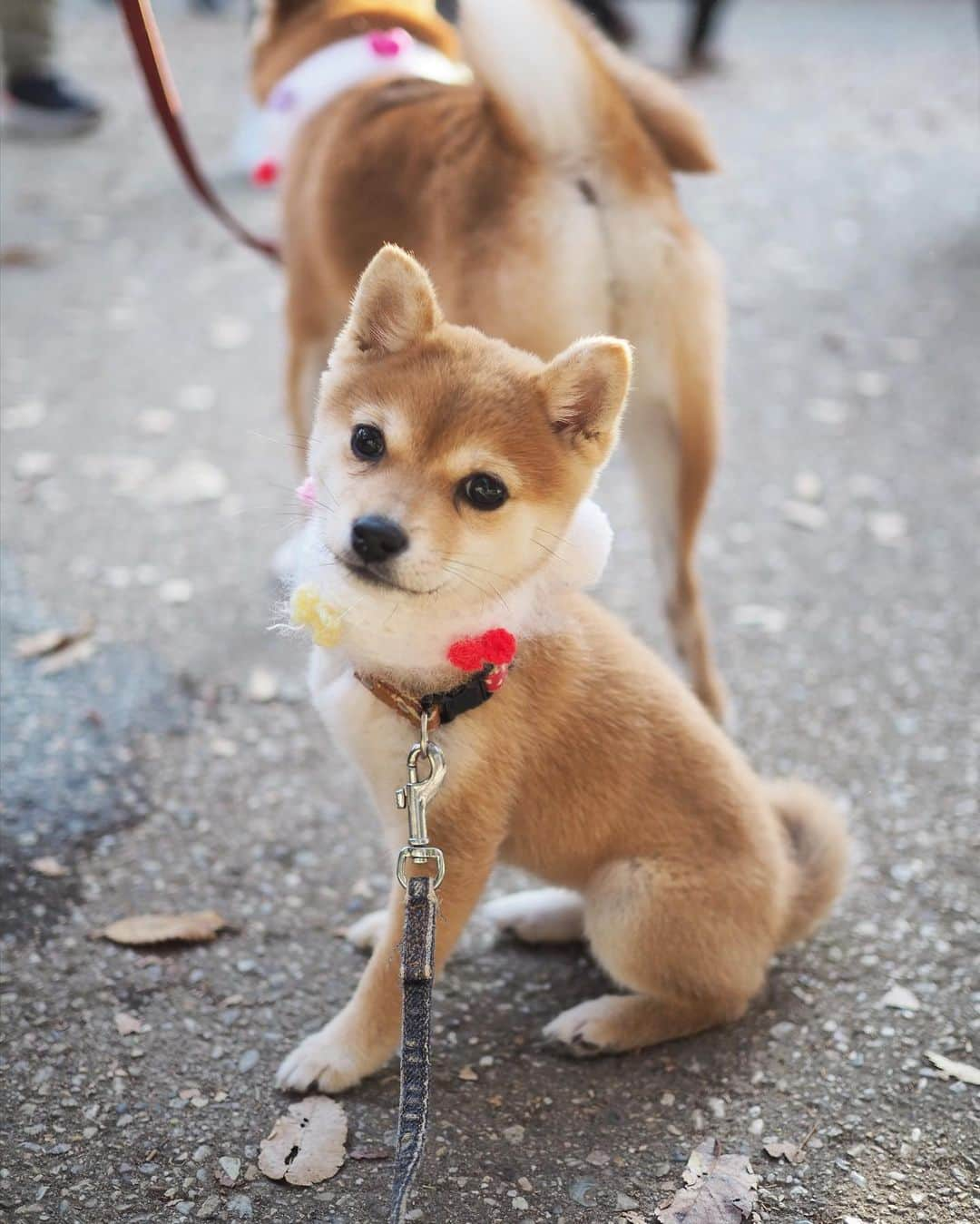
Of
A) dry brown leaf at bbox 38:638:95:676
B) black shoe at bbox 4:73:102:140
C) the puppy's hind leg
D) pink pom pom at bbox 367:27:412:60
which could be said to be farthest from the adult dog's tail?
black shoe at bbox 4:73:102:140

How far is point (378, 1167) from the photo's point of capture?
6.29 feet

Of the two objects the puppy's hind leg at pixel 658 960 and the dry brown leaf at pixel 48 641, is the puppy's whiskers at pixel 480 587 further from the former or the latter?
the dry brown leaf at pixel 48 641

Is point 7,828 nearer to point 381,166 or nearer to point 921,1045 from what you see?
point 381,166

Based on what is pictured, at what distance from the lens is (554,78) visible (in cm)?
249

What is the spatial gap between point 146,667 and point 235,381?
5.77 feet

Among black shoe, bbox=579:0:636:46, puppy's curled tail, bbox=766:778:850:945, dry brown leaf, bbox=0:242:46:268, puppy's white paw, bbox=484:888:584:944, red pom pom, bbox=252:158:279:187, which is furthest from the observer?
black shoe, bbox=579:0:636:46

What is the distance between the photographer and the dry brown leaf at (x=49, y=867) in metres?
2.46

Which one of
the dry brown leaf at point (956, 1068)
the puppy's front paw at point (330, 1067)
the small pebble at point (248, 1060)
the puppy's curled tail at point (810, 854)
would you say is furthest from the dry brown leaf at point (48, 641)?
the dry brown leaf at point (956, 1068)

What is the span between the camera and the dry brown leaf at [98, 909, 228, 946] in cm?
233

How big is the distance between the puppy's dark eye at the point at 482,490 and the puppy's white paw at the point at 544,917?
0.93 m

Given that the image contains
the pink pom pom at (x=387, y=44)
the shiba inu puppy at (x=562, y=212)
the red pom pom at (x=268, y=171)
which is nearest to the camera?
the shiba inu puppy at (x=562, y=212)

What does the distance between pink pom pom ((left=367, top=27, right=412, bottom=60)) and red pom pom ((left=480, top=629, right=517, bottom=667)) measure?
2023mm

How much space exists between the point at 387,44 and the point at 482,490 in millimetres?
1987

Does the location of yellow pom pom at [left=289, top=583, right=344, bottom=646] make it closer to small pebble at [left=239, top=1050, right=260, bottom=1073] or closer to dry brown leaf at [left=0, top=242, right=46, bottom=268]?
small pebble at [left=239, top=1050, right=260, bottom=1073]
